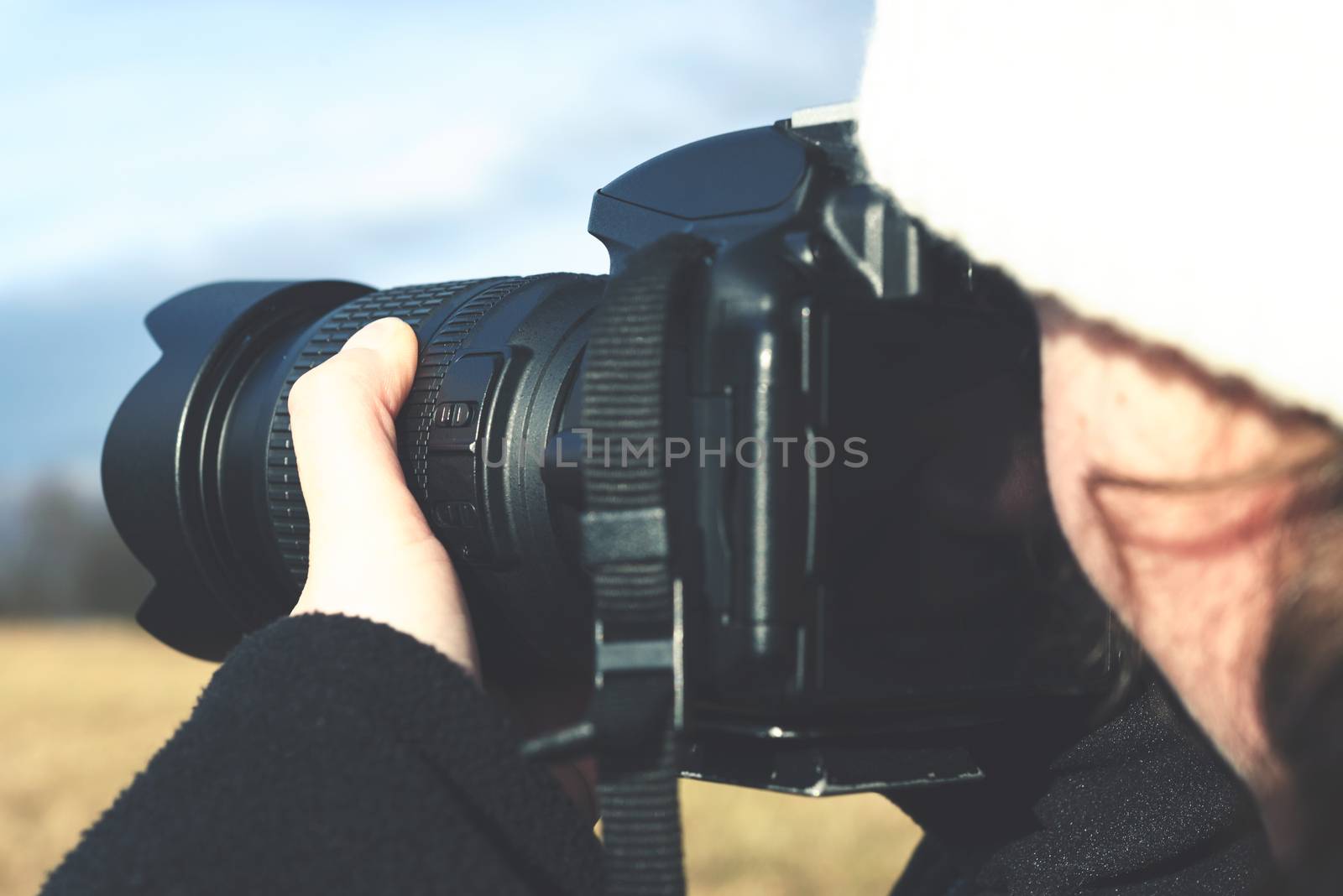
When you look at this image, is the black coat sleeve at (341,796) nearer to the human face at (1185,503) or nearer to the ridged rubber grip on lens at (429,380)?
the ridged rubber grip on lens at (429,380)

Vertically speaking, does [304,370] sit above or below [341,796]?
above

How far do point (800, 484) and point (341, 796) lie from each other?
216 mm

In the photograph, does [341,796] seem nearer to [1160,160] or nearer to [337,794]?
[337,794]

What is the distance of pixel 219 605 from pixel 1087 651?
21.2 inches

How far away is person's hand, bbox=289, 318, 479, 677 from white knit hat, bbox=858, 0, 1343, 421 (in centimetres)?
30

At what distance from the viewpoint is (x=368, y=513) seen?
0.60m

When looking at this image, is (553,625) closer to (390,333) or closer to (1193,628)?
(390,333)

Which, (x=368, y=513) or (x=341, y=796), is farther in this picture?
(x=368, y=513)

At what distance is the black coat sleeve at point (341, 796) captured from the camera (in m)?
0.45

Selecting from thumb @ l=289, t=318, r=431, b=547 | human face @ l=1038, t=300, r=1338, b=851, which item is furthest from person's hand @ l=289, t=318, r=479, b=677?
human face @ l=1038, t=300, r=1338, b=851

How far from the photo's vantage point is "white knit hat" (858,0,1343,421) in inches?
14.1

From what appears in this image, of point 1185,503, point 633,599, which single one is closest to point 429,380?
point 633,599

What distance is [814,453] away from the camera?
1.57ft

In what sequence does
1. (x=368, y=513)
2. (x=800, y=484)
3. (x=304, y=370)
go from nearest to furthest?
(x=800, y=484)
(x=368, y=513)
(x=304, y=370)
